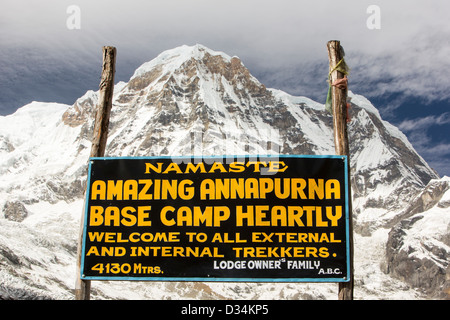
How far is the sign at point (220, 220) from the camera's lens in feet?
29.7

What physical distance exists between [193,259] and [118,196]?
1.88 metres

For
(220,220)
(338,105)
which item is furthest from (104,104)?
(338,105)

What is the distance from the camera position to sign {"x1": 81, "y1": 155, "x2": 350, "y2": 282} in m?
9.06

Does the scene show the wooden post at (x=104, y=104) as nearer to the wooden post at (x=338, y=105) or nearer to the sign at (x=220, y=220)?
the sign at (x=220, y=220)

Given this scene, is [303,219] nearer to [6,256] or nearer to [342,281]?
[342,281]

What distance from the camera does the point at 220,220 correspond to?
9258 mm

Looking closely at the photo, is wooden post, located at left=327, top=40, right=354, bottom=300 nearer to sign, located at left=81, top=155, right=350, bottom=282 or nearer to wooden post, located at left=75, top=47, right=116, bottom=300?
sign, located at left=81, top=155, right=350, bottom=282

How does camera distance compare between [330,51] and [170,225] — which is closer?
[170,225]

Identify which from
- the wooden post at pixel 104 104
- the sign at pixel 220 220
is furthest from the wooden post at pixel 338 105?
the wooden post at pixel 104 104

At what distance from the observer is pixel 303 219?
9172 mm
